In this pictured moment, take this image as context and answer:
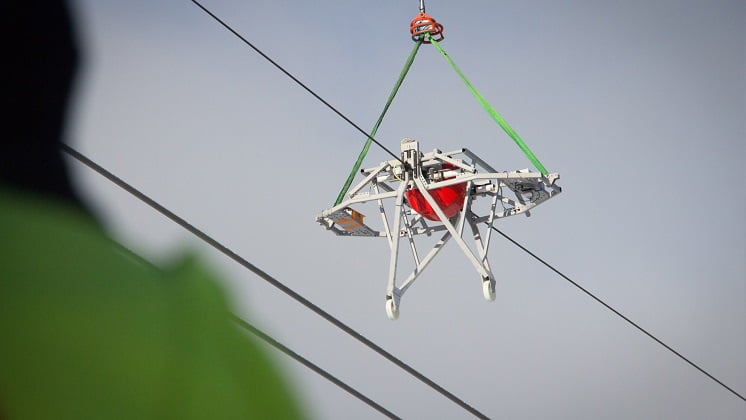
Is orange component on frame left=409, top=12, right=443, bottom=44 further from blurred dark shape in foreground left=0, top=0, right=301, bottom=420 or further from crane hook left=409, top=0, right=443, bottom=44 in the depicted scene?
blurred dark shape in foreground left=0, top=0, right=301, bottom=420

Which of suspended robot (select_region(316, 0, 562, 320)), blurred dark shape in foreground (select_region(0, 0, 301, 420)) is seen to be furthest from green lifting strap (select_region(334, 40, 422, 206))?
blurred dark shape in foreground (select_region(0, 0, 301, 420))

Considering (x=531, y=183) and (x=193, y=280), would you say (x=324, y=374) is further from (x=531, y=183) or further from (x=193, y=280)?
(x=531, y=183)

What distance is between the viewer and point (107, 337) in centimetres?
57

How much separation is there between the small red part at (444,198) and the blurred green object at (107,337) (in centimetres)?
1190

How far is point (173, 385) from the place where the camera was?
1.87 feet

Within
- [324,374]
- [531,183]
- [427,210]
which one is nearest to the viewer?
[324,374]

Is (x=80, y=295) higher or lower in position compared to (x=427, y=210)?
lower

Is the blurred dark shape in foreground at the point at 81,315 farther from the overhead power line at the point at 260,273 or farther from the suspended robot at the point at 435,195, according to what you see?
the suspended robot at the point at 435,195

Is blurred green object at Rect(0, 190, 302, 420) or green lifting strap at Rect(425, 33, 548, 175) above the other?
green lifting strap at Rect(425, 33, 548, 175)

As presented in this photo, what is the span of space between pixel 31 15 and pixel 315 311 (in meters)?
1.56

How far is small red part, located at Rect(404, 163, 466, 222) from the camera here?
41.0 feet

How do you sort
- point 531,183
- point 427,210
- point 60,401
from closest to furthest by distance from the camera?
point 60,401 < point 531,183 < point 427,210

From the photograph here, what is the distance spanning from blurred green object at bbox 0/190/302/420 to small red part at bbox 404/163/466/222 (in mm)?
11900

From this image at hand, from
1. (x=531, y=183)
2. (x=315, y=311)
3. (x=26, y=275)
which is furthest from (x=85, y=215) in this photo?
(x=531, y=183)
